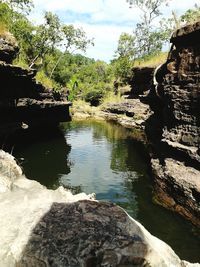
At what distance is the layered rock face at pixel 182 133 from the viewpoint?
13455mm

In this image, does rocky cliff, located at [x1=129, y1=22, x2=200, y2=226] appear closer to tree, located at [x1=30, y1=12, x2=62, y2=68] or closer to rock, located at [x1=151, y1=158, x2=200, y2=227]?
rock, located at [x1=151, y1=158, x2=200, y2=227]

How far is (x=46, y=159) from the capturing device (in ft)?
78.0

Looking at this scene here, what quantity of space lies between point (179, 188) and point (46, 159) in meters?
12.6

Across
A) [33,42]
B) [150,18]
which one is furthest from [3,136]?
[150,18]

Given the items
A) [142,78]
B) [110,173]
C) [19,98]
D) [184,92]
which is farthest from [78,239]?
[142,78]

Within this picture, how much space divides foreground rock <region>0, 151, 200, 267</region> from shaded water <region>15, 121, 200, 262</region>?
7.16 metres

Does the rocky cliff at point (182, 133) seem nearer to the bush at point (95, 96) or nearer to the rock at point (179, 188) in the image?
the rock at point (179, 188)

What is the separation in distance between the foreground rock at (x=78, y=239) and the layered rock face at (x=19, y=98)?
1565 cm

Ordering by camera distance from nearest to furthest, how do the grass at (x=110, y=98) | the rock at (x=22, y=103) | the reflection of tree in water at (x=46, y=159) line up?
the reflection of tree in water at (x=46, y=159) < the rock at (x=22, y=103) < the grass at (x=110, y=98)

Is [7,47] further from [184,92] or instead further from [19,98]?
[184,92]

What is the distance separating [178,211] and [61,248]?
33.9ft

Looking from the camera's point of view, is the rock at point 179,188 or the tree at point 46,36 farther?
the tree at point 46,36

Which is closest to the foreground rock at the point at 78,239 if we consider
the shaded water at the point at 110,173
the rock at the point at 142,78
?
the shaded water at the point at 110,173

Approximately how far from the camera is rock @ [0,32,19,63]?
19.5 metres
